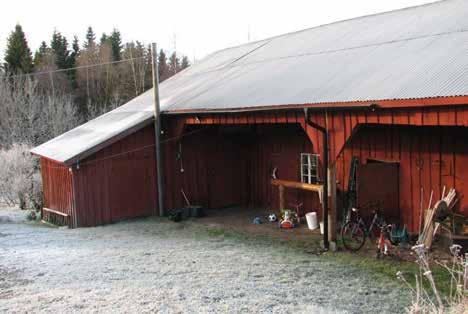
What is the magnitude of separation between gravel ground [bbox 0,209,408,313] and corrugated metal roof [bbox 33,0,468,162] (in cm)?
284

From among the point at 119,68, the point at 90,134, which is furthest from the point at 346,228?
the point at 119,68

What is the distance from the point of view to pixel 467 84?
6691 millimetres

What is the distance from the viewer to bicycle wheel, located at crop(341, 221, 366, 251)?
903 centimetres

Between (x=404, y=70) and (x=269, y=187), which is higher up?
(x=404, y=70)

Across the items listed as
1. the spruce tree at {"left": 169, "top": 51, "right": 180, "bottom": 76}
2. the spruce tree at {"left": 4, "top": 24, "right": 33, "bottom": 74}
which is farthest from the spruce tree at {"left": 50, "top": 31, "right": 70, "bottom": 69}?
the spruce tree at {"left": 169, "top": 51, "right": 180, "bottom": 76}

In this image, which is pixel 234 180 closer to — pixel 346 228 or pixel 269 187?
pixel 269 187

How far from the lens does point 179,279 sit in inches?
287

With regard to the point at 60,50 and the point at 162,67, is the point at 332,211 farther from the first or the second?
the point at 60,50

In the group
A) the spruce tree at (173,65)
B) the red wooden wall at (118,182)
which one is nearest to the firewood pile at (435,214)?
the red wooden wall at (118,182)

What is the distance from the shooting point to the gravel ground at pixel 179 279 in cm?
613

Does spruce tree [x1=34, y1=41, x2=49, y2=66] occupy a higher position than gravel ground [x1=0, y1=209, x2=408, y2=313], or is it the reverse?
spruce tree [x1=34, y1=41, x2=49, y2=66]

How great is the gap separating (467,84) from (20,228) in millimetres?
11289

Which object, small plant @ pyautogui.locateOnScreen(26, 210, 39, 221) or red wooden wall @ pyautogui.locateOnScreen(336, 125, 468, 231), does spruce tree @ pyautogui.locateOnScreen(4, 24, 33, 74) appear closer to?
small plant @ pyautogui.locateOnScreen(26, 210, 39, 221)

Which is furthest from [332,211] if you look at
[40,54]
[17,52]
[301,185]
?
[40,54]
